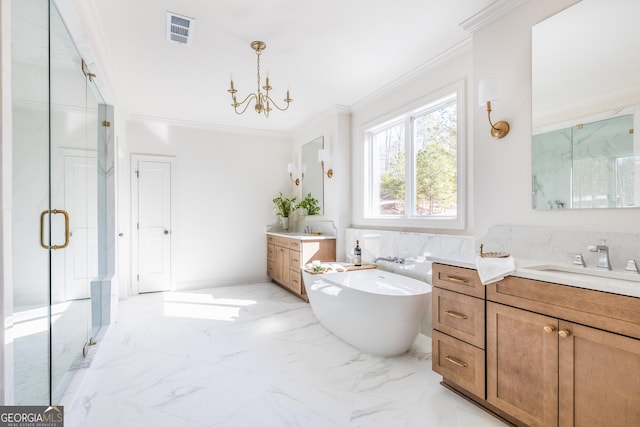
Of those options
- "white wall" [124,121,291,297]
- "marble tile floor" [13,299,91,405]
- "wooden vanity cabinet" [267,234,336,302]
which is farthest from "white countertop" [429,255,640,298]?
"white wall" [124,121,291,297]

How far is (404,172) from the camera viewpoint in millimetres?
3668

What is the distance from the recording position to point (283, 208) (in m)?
5.52

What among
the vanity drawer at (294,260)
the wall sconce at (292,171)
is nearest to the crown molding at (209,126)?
the wall sconce at (292,171)

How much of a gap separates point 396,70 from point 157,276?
4293mm

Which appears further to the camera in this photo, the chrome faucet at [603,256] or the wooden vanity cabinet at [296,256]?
the wooden vanity cabinet at [296,256]

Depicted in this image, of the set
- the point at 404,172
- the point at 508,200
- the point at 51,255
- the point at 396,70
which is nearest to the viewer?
the point at 51,255

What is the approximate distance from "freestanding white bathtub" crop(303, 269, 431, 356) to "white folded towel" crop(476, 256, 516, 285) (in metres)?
0.74

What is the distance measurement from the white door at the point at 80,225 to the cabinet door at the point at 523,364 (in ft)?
8.79

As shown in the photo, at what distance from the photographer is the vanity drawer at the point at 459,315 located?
1.93 metres

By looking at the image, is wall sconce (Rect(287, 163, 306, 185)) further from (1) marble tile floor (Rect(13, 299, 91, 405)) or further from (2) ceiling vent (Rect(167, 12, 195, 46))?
(1) marble tile floor (Rect(13, 299, 91, 405))

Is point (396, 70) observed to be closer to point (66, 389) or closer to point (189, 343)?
point (189, 343)

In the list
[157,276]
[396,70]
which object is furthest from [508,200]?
[157,276]

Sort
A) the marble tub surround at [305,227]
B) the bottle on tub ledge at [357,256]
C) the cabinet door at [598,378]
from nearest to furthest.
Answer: the cabinet door at [598,378] → the bottle on tub ledge at [357,256] → the marble tub surround at [305,227]

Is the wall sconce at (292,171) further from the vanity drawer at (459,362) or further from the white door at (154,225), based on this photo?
the vanity drawer at (459,362)
